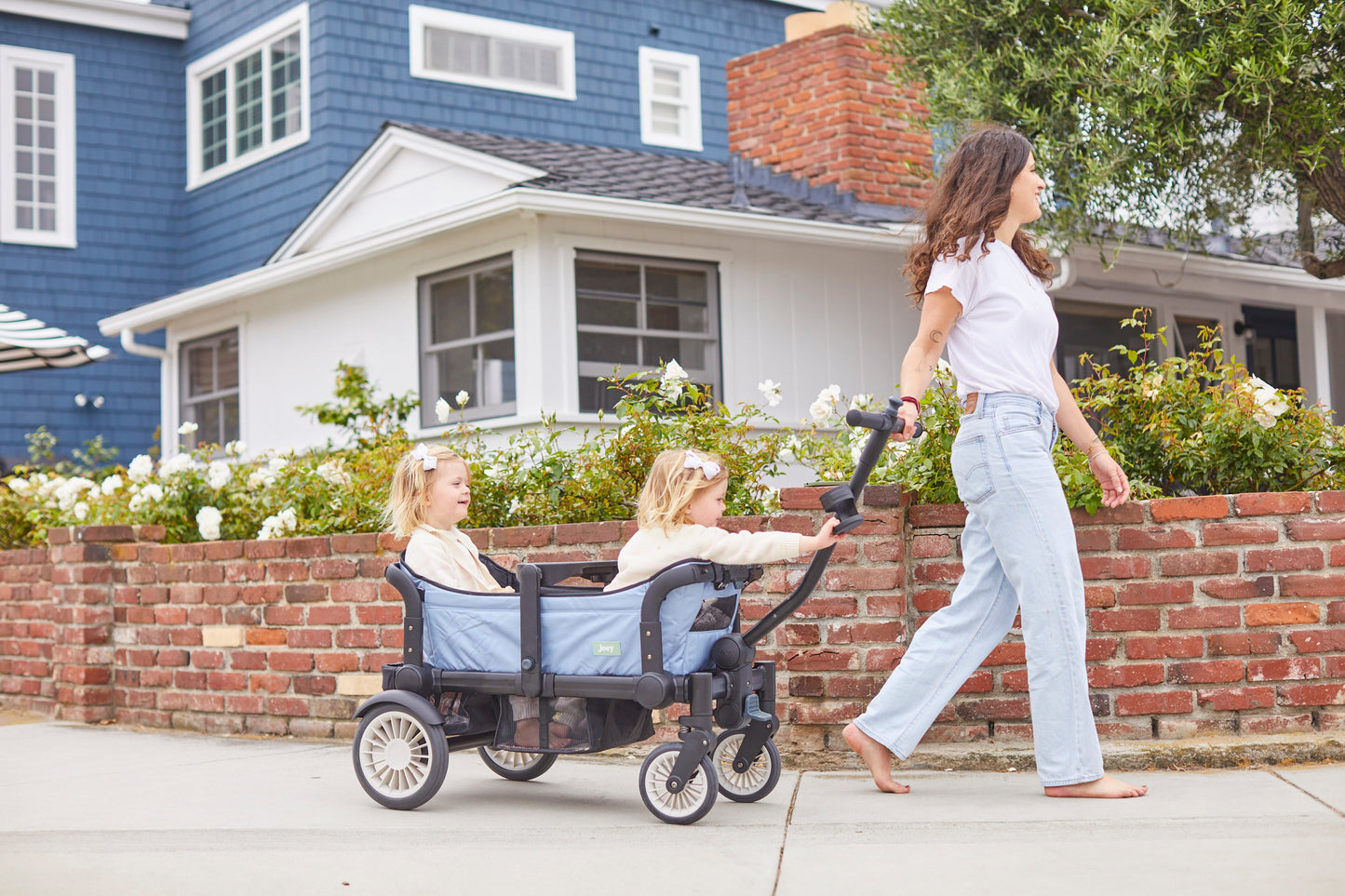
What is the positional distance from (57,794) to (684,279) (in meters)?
6.52

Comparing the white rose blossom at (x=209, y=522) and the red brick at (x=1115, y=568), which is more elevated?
the white rose blossom at (x=209, y=522)

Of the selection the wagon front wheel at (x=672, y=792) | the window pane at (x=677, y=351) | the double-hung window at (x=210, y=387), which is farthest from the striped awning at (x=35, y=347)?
the wagon front wheel at (x=672, y=792)

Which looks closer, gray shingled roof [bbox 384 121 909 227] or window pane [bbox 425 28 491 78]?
gray shingled roof [bbox 384 121 909 227]

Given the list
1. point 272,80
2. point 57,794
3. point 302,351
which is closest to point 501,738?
point 57,794

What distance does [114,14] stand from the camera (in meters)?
15.8

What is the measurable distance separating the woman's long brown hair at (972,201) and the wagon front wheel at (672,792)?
161cm

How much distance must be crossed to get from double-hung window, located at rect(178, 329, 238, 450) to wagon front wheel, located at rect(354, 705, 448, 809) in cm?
937

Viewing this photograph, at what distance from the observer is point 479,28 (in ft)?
51.1

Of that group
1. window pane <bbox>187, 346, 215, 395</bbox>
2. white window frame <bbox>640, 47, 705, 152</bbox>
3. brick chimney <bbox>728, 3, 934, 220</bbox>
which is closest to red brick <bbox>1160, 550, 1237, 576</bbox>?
brick chimney <bbox>728, 3, 934, 220</bbox>

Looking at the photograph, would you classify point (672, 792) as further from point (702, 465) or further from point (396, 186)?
point (396, 186)

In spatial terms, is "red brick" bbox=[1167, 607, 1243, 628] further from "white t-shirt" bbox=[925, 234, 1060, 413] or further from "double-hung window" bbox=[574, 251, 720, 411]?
"double-hung window" bbox=[574, 251, 720, 411]

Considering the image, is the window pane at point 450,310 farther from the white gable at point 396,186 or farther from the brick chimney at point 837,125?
the brick chimney at point 837,125

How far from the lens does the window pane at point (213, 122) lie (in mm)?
15906

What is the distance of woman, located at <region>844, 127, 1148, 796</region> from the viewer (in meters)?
4.16
